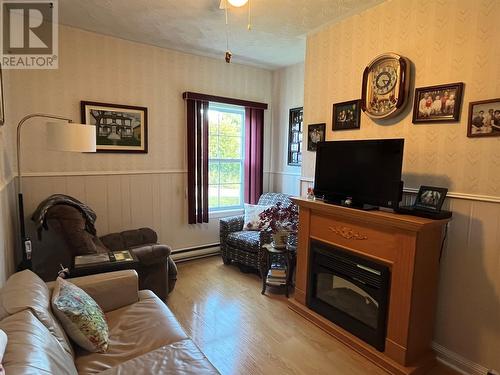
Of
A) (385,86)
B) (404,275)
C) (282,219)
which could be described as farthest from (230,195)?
(404,275)

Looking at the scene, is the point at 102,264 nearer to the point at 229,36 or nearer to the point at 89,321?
the point at 89,321

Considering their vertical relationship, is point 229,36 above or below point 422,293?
above

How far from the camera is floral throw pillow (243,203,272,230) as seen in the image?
12.6 ft

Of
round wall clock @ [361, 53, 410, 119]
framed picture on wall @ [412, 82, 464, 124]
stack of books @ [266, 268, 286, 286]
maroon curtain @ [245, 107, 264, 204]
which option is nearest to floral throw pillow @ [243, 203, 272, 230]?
maroon curtain @ [245, 107, 264, 204]

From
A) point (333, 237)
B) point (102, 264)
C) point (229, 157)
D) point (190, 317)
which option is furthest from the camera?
point (229, 157)

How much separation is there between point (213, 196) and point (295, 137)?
143cm

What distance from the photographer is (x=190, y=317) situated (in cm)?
263

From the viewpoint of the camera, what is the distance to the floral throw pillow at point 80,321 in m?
1.50

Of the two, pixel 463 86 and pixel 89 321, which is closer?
pixel 89 321

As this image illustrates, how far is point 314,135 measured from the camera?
10.1 feet

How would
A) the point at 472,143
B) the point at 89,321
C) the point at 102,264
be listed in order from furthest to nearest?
the point at 102,264
the point at 472,143
the point at 89,321

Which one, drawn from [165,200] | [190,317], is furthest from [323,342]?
[165,200]

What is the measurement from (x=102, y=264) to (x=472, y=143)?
2.69 m

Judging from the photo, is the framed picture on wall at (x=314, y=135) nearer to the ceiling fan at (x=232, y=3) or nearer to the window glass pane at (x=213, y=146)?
the ceiling fan at (x=232, y=3)
